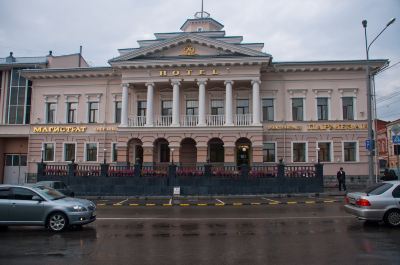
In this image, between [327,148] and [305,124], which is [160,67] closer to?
[305,124]

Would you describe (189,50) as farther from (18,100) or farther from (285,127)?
(18,100)

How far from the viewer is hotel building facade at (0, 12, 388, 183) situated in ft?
111

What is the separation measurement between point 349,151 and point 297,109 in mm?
6209

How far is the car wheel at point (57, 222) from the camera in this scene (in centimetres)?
1151

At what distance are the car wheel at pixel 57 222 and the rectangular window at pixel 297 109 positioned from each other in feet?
91.3

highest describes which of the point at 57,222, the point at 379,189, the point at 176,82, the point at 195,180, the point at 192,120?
the point at 176,82

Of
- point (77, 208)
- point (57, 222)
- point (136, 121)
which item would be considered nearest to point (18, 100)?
point (136, 121)

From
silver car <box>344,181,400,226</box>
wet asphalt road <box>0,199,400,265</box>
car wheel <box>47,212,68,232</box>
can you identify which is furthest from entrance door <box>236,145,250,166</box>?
A: car wheel <box>47,212,68,232</box>

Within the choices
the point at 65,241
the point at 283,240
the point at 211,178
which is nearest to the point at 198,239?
the point at 283,240

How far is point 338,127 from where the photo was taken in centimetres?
3453

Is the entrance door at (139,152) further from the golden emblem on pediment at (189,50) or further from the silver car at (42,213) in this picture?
the silver car at (42,213)

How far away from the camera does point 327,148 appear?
34750 millimetres

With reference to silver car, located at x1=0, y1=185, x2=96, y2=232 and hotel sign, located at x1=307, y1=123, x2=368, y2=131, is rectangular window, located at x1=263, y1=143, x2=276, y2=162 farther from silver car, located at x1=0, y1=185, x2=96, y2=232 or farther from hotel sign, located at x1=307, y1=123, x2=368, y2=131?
silver car, located at x1=0, y1=185, x2=96, y2=232

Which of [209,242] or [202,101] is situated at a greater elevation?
[202,101]
